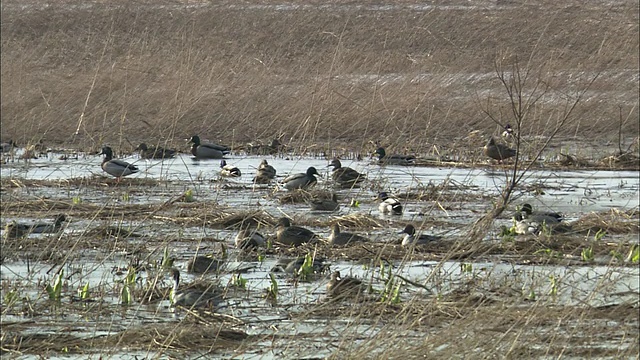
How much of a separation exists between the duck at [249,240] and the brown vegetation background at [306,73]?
313cm

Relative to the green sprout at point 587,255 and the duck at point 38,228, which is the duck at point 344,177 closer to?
the duck at point 38,228

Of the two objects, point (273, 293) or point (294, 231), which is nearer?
point (273, 293)

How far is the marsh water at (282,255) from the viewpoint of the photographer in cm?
619

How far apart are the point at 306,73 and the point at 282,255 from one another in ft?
45.9

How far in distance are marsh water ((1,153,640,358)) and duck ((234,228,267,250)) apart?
17 centimetres

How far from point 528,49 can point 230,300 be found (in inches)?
707

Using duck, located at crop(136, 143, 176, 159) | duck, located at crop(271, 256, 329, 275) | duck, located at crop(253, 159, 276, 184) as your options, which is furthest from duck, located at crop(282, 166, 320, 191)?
duck, located at crop(271, 256, 329, 275)

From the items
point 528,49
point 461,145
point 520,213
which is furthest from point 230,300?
point 528,49

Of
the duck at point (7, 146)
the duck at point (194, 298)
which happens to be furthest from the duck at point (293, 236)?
the duck at point (7, 146)

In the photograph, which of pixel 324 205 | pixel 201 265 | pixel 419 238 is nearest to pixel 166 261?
pixel 201 265

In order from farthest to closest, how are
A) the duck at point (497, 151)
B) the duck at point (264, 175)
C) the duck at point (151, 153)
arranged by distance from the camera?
the duck at point (151, 153)
the duck at point (497, 151)
the duck at point (264, 175)

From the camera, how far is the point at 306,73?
22594 mm

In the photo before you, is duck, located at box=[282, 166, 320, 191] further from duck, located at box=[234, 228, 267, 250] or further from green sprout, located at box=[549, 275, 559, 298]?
green sprout, located at box=[549, 275, 559, 298]

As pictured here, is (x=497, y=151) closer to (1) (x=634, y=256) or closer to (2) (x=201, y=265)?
(1) (x=634, y=256)
